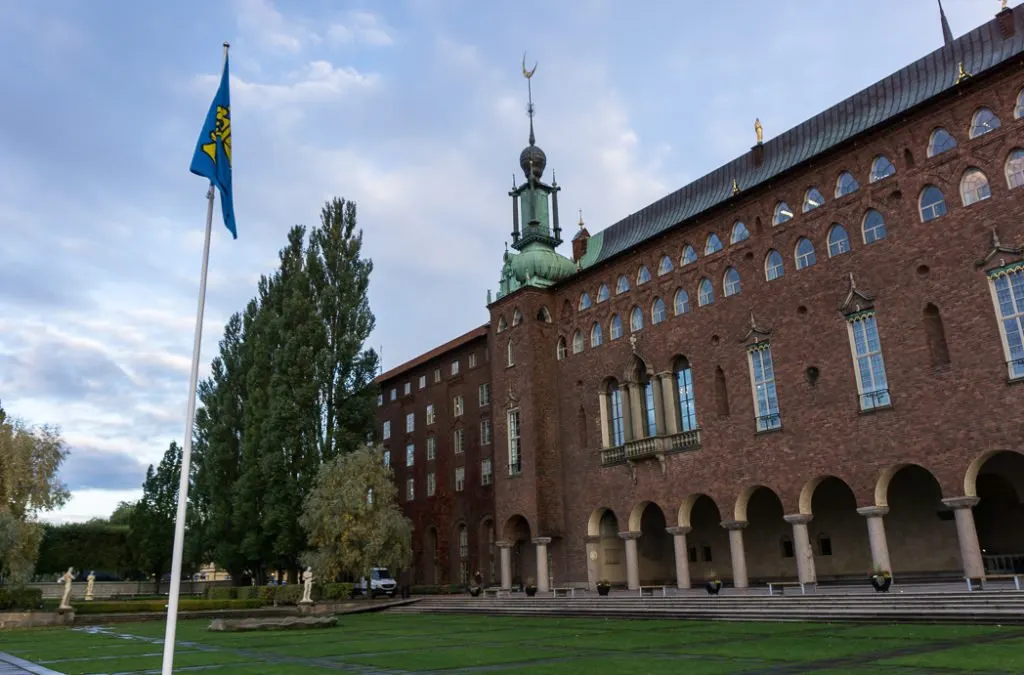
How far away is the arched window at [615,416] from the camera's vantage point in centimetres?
3516

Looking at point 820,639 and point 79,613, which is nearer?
point 820,639

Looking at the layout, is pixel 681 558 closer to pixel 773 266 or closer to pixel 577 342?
pixel 577 342

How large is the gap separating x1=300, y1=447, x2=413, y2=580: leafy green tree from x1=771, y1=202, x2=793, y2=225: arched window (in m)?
21.7

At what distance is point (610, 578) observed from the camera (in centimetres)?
3656

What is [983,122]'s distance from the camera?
2344 centimetres

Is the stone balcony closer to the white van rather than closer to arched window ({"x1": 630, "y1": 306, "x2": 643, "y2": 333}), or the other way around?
arched window ({"x1": 630, "y1": 306, "x2": 643, "y2": 333})

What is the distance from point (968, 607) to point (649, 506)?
19.8 metres

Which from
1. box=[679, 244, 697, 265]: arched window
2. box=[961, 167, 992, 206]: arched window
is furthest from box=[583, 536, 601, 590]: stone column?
box=[961, 167, 992, 206]: arched window

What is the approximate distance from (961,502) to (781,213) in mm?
11897

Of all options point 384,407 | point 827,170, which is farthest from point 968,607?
point 384,407

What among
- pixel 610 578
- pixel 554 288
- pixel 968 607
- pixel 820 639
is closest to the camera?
pixel 820 639

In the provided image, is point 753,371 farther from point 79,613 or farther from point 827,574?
point 79,613

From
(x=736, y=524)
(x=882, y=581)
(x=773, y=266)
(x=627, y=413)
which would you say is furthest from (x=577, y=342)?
(x=882, y=581)

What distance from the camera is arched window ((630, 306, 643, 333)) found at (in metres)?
34.6
